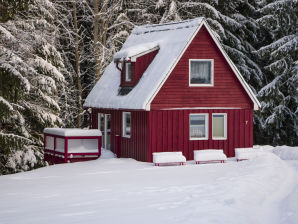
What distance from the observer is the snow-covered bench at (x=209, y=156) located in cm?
2508

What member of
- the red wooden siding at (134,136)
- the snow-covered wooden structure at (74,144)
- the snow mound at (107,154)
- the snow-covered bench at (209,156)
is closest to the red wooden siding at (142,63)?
the red wooden siding at (134,136)

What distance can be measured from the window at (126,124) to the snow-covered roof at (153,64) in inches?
28.1

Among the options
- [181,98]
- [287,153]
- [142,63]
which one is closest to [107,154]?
[142,63]

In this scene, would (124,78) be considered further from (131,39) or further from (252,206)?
(252,206)

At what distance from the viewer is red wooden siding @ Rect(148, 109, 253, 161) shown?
25844 millimetres

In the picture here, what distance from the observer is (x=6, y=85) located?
23266 millimetres

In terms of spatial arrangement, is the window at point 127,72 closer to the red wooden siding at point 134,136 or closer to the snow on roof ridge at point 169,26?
the red wooden siding at point 134,136

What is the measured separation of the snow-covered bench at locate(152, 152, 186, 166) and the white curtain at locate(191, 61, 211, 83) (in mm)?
3825

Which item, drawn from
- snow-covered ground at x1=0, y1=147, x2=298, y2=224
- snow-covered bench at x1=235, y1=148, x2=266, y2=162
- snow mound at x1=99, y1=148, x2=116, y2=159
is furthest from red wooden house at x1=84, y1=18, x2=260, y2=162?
snow-covered ground at x1=0, y1=147, x2=298, y2=224

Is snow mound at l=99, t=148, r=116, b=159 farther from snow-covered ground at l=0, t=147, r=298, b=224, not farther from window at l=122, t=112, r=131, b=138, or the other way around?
snow-covered ground at l=0, t=147, r=298, b=224

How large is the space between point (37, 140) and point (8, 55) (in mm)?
6782

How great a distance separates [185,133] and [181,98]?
5.15ft

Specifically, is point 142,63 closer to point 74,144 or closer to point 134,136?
point 134,136

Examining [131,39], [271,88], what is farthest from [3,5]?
[271,88]
